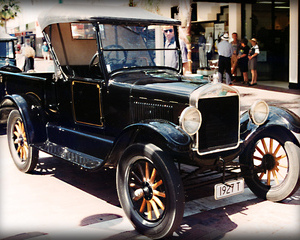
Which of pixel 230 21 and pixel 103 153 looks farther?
pixel 230 21

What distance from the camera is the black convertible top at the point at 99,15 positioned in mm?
4938

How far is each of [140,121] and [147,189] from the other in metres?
Answer: 0.68

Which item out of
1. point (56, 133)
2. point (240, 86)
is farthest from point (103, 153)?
point (240, 86)

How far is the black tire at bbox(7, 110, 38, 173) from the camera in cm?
577

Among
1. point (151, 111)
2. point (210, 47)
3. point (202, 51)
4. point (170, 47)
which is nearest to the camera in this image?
point (151, 111)

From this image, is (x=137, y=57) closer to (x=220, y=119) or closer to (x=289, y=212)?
(x=220, y=119)

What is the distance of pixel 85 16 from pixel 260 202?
2889 mm

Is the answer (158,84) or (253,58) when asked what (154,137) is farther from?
(253,58)

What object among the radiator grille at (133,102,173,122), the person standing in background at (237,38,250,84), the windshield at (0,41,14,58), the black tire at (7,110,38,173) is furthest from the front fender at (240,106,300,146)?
the person standing in background at (237,38,250,84)

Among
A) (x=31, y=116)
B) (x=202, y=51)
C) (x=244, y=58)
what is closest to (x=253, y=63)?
(x=244, y=58)

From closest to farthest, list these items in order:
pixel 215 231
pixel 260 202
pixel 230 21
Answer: pixel 215 231 → pixel 260 202 → pixel 230 21

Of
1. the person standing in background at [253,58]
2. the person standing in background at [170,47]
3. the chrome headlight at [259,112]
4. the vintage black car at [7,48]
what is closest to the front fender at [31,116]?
the person standing in background at [170,47]

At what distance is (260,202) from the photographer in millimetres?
4742

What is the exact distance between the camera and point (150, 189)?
3.96 m
